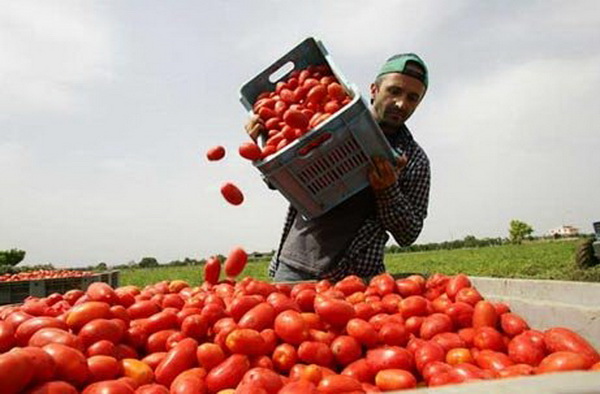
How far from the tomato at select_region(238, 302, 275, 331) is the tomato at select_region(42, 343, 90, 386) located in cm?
61

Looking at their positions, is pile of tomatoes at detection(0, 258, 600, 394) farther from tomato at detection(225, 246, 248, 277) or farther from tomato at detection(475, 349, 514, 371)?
tomato at detection(225, 246, 248, 277)

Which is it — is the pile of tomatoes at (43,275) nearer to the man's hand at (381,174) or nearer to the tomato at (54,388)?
the man's hand at (381,174)

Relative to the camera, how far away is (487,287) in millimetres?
2756

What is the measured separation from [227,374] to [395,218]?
6.41 ft

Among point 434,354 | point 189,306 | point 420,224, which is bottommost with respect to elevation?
point 434,354

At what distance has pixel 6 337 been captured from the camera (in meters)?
1.74

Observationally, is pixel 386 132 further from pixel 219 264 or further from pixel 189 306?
pixel 189 306

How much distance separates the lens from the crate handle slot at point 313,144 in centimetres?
306

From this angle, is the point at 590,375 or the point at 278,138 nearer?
the point at 590,375

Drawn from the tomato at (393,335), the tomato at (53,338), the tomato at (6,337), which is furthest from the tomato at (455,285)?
the tomato at (6,337)

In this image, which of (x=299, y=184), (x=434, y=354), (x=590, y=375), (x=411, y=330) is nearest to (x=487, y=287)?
(x=411, y=330)

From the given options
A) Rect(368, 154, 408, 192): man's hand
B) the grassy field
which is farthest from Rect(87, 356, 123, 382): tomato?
the grassy field

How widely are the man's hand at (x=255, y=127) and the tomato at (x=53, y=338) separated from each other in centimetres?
210

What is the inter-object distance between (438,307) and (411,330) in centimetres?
26
